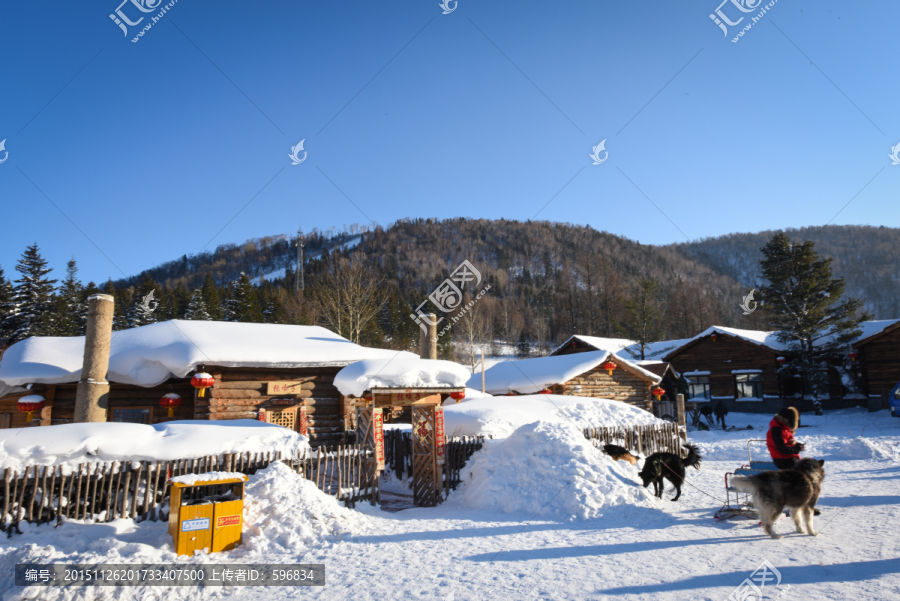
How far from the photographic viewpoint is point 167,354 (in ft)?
48.3

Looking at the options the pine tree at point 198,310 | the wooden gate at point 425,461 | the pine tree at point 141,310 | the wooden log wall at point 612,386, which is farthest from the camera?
the pine tree at point 198,310

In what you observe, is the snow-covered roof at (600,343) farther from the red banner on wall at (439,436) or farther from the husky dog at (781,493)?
the husky dog at (781,493)

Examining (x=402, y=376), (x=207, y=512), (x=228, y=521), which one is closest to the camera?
(x=207, y=512)

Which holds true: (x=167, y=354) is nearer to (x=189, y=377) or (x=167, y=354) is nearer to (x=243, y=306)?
(x=189, y=377)

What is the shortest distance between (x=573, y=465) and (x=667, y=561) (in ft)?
12.0

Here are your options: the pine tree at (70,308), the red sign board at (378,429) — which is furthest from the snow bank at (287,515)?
the pine tree at (70,308)

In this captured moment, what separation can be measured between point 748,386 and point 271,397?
1188 inches

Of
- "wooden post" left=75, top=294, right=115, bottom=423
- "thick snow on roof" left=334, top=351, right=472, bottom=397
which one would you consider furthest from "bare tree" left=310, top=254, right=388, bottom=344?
"thick snow on roof" left=334, top=351, right=472, bottom=397

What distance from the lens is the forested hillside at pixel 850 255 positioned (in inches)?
4769

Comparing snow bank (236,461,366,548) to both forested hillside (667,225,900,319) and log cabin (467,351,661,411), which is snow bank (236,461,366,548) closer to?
log cabin (467,351,661,411)

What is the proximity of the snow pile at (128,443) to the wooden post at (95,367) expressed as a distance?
18.0 ft

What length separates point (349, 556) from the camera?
6.99 meters

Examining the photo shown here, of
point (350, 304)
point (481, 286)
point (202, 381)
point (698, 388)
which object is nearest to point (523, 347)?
point (481, 286)

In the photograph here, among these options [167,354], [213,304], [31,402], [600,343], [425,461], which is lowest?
[425,461]
